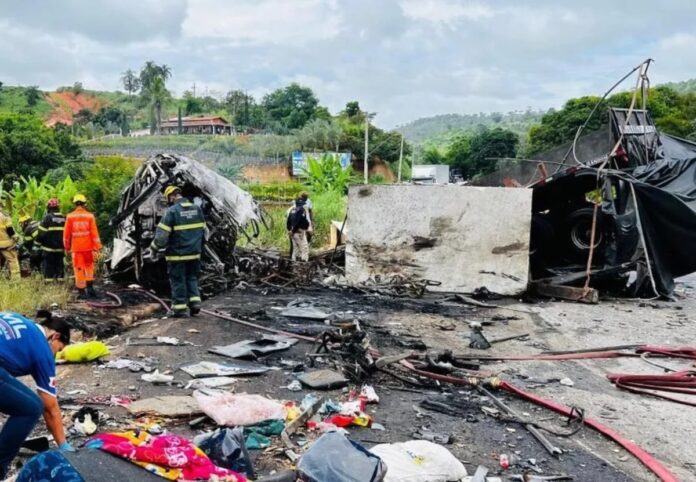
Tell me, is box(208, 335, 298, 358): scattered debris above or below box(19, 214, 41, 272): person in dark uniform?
below

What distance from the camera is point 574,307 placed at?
32.0 ft

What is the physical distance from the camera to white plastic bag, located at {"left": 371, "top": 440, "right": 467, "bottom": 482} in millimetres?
3623

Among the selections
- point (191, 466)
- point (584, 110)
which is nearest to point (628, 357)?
point (191, 466)

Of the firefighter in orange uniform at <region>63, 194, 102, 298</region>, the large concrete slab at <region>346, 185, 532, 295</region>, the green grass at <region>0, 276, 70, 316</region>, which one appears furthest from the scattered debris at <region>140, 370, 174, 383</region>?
the large concrete slab at <region>346, 185, 532, 295</region>

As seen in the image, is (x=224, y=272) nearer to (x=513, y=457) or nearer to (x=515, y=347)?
(x=515, y=347)

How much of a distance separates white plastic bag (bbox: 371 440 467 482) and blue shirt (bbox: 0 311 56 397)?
1.93 m

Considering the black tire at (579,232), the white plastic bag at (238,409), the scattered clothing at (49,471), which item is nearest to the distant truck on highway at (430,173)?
the black tire at (579,232)

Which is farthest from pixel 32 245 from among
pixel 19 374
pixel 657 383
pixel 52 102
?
pixel 52 102

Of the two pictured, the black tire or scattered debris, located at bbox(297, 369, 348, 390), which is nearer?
scattered debris, located at bbox(297, 369, 348, 390)

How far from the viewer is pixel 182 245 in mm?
7734

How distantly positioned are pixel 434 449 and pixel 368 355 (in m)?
2.15

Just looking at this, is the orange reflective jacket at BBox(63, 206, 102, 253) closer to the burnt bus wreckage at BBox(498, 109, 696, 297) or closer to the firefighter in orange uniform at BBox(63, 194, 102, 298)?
the firefighter in orange uniform at BBox(63, 194, 102, 298)

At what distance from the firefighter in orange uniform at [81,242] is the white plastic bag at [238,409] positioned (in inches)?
206

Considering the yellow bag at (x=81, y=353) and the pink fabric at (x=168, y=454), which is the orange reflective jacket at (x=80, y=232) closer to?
the yellow bag at (x=81, y=353)
